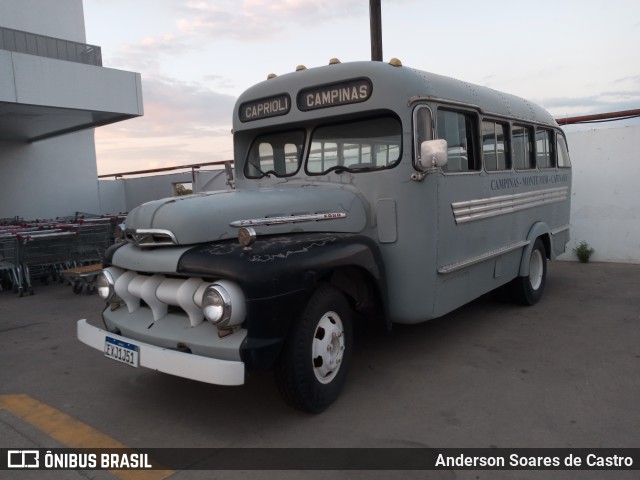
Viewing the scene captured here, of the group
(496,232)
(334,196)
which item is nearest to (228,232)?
(334,196)

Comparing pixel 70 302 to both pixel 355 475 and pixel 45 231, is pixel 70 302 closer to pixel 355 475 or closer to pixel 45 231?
pixel 45 231

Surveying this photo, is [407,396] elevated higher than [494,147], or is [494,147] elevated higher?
[494,147]

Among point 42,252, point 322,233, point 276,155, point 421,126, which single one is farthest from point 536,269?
point 42,252

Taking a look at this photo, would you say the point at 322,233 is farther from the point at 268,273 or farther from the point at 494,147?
the point at 494,147

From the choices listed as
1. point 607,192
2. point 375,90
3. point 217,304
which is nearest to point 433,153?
point 375,90

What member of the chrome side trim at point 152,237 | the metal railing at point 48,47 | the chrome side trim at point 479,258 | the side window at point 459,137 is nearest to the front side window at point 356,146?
the side window at point 459,137

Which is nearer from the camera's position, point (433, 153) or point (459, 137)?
point (433, 153)

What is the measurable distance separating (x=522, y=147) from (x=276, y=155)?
10.2 feet

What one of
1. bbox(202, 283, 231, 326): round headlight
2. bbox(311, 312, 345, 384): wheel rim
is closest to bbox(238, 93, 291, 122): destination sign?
bbox(311, 312, 345, 384): wheel rim

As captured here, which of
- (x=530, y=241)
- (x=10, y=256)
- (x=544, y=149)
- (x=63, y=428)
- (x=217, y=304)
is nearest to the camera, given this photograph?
(x=217, y=304)

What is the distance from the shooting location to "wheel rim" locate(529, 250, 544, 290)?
6754 millimetres

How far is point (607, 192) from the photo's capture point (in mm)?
9430

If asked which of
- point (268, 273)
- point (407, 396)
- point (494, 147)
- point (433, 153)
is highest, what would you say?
point (494, 147)

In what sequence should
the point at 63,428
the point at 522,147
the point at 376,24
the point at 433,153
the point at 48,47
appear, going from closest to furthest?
the point at 63,428, the point at 433,153, the point at 522,147, the point at 376,24, the point at 48,47
